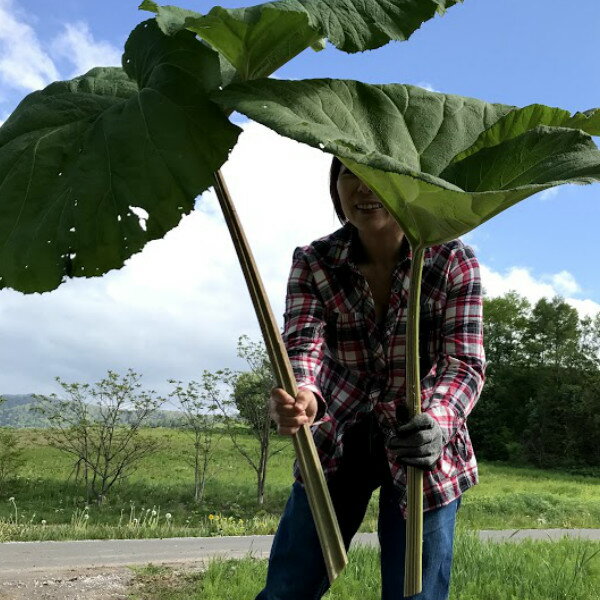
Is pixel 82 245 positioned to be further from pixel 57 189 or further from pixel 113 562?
pixel 113 562

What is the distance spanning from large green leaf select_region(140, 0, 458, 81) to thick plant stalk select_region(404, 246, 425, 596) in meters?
0.34

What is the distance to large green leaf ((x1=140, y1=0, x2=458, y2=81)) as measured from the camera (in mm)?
1007

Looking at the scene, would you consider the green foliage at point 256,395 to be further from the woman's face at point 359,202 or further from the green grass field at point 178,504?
the woman's face at point 359,202

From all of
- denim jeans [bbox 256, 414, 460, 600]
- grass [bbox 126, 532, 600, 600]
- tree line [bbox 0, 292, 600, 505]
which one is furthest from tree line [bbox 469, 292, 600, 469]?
denim jeans [bbox 256, 414, 460, 600]

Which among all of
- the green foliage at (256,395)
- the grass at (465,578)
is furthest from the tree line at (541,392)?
the grass at (465,578)

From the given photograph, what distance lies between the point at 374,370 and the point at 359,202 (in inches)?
21.5

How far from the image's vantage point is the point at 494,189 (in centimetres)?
112

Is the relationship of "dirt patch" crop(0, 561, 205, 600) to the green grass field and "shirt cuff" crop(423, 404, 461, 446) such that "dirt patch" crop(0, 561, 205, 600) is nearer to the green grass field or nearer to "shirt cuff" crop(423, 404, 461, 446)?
the green grass field

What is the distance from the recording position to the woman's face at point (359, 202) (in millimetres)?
1704

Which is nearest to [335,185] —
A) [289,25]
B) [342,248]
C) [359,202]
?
[342,248]

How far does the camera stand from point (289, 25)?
1054 millimetres

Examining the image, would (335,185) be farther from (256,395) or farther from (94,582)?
(256,395)

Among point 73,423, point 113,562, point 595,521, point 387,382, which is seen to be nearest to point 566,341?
point 595,521

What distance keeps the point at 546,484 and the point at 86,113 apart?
71.6 feet
